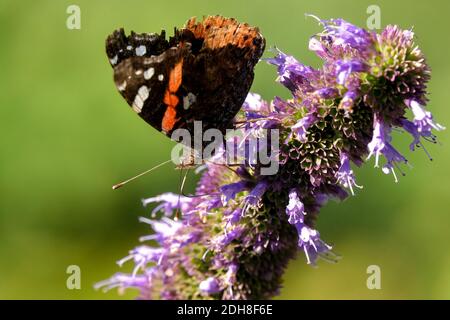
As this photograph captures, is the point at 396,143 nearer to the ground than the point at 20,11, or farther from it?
nearer to the ground

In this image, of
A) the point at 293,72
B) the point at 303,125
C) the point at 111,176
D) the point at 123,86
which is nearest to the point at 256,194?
the point at 303,125

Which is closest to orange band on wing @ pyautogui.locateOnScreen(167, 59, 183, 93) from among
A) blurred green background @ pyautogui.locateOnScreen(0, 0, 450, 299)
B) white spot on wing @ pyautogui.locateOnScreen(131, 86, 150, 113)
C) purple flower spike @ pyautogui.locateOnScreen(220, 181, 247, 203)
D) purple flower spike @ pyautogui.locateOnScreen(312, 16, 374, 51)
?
white spot on wing @ pyautogui.locateOnScreen(131, 86, 150, 113)

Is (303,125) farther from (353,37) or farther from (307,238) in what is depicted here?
(307,238)

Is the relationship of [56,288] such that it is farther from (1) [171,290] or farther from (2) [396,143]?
(2) [396,143]

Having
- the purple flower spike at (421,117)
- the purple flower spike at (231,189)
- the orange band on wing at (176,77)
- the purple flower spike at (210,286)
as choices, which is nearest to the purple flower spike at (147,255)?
the purple flower spike at (210,286)
